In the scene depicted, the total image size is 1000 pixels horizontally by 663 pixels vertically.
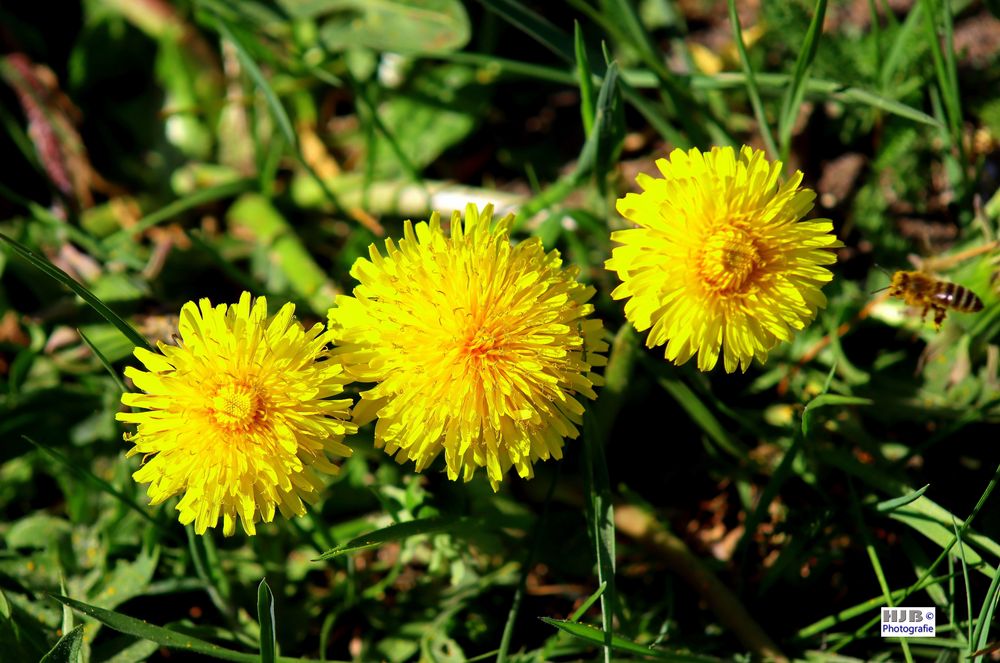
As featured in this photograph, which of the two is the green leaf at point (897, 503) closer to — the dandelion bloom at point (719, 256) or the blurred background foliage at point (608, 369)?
the blurred background foliage at point (608, 369)

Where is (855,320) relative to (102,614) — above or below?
above

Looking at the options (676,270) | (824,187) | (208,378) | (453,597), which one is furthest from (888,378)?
(208,378)

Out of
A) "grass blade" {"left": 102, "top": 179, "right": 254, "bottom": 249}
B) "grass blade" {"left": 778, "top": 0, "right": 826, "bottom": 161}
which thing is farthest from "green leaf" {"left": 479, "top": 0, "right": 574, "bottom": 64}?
"grass blade" {"left": 102, "top": 179, "right": 254, "bottom": 249}

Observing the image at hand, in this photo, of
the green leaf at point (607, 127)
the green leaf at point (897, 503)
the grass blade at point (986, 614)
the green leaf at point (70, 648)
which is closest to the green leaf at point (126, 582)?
the green leaf at point (70, 648)

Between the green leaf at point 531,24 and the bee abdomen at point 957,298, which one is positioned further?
the green leaf at point 531,24

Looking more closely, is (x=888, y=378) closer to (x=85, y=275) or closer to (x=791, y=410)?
(x=791, y=410)

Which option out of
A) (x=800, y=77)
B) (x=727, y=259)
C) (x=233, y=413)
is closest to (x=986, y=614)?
(x=727, y=259)
